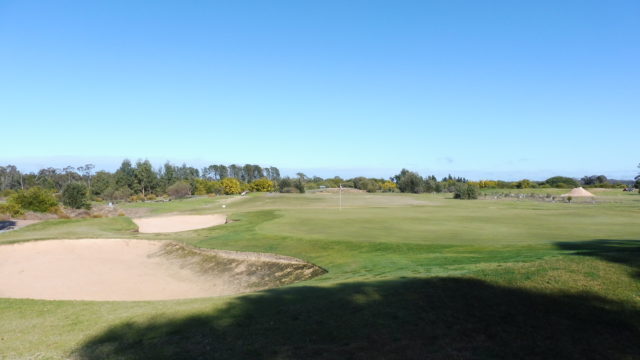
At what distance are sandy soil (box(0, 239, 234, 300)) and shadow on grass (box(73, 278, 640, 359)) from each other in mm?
10721

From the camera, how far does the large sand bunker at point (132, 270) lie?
821 inches

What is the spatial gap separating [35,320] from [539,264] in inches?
571

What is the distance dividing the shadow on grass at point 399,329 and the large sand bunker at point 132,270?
8915 millimetres

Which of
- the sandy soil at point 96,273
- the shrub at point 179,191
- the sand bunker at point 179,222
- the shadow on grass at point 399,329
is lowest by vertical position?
the sandy soil at point 96,273

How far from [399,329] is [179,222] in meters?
47.4

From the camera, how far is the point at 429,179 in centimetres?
14662

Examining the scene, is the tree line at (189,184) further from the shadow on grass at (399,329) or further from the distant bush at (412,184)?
the shadow on grass at (399,329)

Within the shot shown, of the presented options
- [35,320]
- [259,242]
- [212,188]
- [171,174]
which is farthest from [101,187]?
[35,320]

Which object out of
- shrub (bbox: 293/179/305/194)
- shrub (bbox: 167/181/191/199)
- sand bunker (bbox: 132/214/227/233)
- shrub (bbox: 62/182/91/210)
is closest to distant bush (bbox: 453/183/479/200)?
shrub (bbox: 293/179/305/194)

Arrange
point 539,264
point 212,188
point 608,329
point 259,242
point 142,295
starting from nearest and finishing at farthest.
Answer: point 608,329, point 539,264, point 142,295, point 259,242, point 212,188

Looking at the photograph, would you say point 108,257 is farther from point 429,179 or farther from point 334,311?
point 429,179

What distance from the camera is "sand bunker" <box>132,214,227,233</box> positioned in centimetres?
4762

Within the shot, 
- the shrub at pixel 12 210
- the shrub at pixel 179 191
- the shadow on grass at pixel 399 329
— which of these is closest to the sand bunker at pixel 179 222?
the shrub at pixel 12 210

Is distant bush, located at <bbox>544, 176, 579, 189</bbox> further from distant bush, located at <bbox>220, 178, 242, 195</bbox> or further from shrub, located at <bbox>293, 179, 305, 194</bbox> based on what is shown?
distant bush, located at <bbox>220, 178, 242, 195</bbox>
